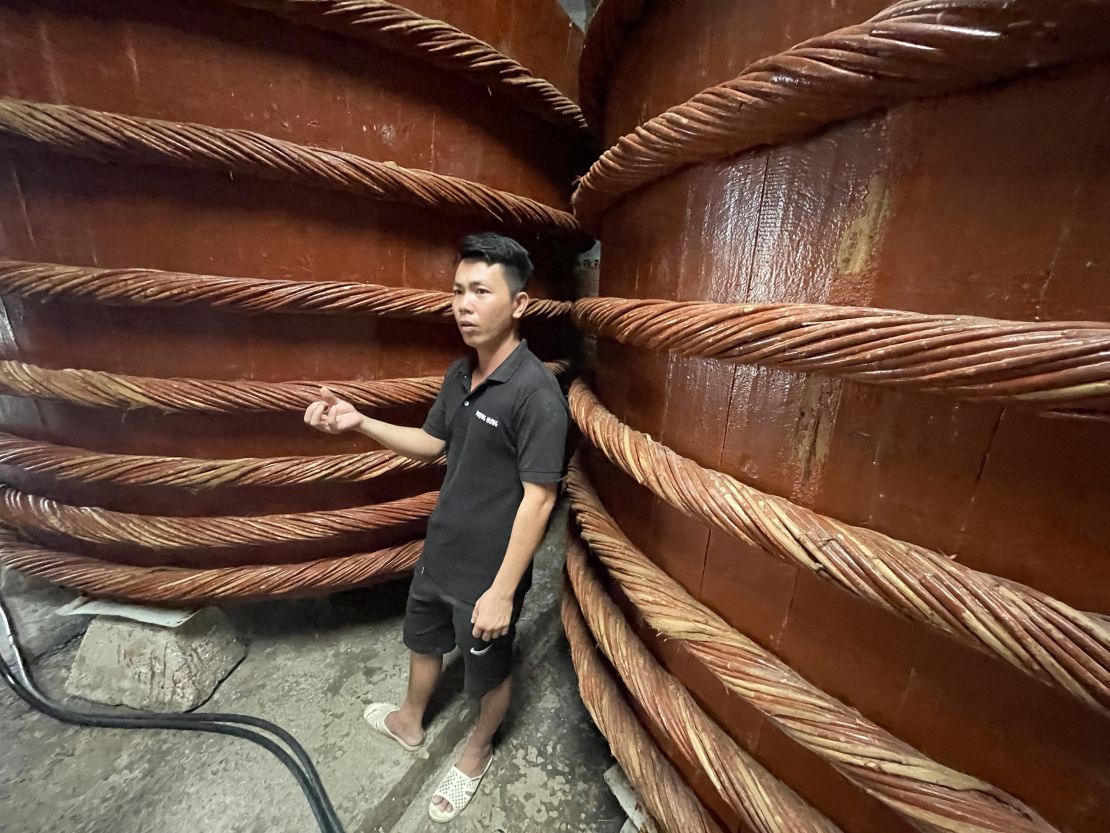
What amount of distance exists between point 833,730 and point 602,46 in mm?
1171

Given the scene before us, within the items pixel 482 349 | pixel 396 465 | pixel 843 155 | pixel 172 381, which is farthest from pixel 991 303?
pixel 172 381

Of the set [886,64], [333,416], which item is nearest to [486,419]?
[333,416]

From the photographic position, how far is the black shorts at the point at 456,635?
1001 mm

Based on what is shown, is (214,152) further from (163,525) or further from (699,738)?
(699,738)

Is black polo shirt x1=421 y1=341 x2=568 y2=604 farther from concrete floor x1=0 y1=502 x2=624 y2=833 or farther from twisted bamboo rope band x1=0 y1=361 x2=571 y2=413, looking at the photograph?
concrete floor x1=0 y1=502 x2=624 y2=833

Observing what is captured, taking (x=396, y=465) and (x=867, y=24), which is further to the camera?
(x=396, y=465)

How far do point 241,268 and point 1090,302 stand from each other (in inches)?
52.5

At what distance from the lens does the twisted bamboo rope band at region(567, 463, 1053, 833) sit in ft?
1.44

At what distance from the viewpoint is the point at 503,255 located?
0.90m

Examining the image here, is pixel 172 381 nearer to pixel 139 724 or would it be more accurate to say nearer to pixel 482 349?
pixel 482 349

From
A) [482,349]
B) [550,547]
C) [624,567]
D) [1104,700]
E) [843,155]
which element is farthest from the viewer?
[550,547]

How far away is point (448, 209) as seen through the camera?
3.62ft

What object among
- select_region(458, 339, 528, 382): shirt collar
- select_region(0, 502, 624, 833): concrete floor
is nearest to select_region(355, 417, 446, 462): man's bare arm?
select_region(458, 339, 528, 382): shirt collar

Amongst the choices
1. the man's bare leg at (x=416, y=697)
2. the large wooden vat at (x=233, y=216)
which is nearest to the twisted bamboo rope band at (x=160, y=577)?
the large wooden vat at (x=233, y=216)
